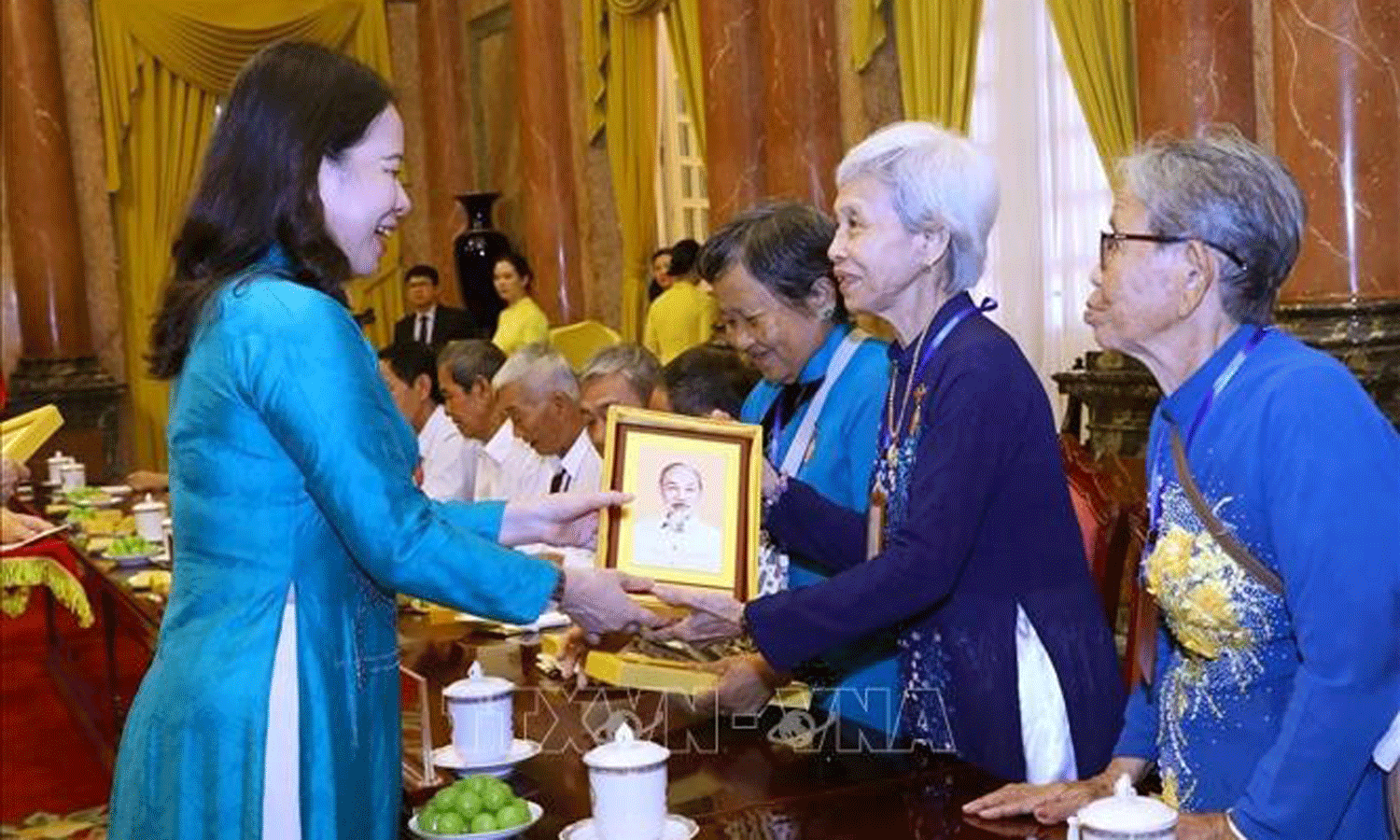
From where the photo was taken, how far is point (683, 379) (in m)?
3.57

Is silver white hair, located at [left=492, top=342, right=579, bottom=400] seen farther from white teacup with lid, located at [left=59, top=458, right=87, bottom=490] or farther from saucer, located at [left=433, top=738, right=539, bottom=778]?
white teacup with lid, located at [left=59, top=458, right=87, bottom=490]

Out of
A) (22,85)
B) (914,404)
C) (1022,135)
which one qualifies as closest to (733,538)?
(914,404)

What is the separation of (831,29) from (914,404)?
635 cm

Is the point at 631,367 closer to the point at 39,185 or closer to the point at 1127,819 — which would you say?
the point at 1127,819

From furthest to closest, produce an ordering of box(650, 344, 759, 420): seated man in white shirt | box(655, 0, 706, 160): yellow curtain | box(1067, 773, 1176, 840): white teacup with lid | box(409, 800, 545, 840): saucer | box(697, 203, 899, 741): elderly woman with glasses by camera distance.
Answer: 1. box(655, 0, 706, 160): yellow curtain
2. box(650, 344, 759, 420): seated man in white shirt
3. box(697, 203, 899, 741): elderly woman with glasses
4. box(409, 800, 545, 840): saucer
5. box(1067, 773, 1176, 840): white teacup with lid

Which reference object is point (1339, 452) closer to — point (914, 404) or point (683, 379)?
point (914, 404)

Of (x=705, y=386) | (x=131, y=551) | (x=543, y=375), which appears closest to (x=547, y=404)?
(x=543, y=375)

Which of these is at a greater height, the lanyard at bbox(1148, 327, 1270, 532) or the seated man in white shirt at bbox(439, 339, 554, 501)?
the lanyard at bbox(1148, 327, 1270, 532)

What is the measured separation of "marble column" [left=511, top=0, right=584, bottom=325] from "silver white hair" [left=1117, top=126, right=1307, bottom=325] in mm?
10012

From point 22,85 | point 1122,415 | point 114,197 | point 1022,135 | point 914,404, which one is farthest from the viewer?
point 114,197

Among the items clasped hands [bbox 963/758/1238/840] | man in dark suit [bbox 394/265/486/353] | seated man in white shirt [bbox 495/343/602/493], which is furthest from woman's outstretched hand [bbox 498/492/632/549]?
man in dark suit [bbox 394/265/486/353]

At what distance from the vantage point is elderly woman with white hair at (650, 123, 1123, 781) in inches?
86.5

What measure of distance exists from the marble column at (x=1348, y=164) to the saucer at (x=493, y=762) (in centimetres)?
383

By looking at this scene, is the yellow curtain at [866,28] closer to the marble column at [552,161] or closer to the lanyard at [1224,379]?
the marble column at [552,161]
